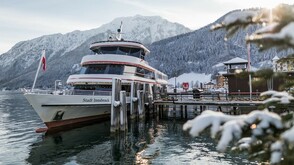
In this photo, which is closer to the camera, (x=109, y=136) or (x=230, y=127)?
(x=230, y=127)

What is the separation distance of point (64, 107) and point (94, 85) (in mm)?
5267

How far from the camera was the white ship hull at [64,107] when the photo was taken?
19375 mm

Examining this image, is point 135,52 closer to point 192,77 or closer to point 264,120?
point 264,120

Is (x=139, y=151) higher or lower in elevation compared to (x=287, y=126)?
lower

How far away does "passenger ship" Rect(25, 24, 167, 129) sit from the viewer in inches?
783

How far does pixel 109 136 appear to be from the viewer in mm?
19078

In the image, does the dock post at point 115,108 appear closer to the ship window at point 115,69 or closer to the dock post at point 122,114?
the dock post at point 122,114

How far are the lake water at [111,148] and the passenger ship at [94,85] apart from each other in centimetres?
148

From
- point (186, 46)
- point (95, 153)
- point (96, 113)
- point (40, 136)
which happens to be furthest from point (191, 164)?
point (186, 46)

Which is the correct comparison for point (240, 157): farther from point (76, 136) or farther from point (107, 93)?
point (107, 93)

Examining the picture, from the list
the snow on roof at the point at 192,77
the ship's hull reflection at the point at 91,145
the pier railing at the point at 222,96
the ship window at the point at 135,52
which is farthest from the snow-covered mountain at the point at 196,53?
the ship's hull reflection at the point at 91,145

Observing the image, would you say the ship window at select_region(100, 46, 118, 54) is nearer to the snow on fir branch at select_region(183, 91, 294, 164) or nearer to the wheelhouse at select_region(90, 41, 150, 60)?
the wheelhouse at select_region(90, 41, 150, 60)

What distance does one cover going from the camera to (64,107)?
813 inches

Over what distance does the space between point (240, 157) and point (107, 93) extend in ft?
44.2
